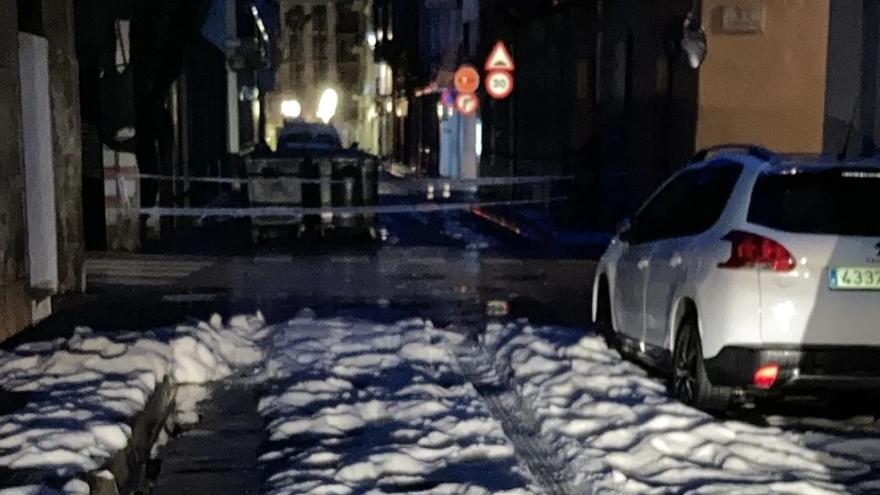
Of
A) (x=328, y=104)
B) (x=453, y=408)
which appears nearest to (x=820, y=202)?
(x=453, y=408)

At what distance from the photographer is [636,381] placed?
28.2 ft

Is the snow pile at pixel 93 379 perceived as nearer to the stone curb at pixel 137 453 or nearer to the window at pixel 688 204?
the stone curb at pixel 137 453

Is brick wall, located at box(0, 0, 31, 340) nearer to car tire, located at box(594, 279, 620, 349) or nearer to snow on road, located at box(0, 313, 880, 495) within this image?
snow on road, located at box(0, 313, 880, 495)

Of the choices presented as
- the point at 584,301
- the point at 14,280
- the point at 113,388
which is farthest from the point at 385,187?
the point at 113,388

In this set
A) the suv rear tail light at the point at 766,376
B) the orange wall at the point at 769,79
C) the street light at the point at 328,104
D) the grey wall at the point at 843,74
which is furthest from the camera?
the street light at the point at 328,104

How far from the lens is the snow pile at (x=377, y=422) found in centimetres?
629

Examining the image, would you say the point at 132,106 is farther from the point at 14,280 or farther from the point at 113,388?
the point at 113,388

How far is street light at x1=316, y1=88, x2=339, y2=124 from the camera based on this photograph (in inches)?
3342

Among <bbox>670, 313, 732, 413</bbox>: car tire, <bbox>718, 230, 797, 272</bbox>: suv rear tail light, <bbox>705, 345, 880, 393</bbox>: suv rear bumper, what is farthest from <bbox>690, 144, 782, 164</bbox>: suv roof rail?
<bbox>705, 345, 880, 393</bbox>: suv rear bumper

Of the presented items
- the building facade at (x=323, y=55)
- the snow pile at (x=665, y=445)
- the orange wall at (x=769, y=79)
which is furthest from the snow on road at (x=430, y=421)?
the building facade at (x=323, y=55)

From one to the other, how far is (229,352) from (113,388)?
210 centimetres

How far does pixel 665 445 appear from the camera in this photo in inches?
269

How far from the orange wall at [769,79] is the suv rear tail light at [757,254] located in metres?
8.80

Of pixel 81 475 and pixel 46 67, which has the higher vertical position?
pixel 46 67
